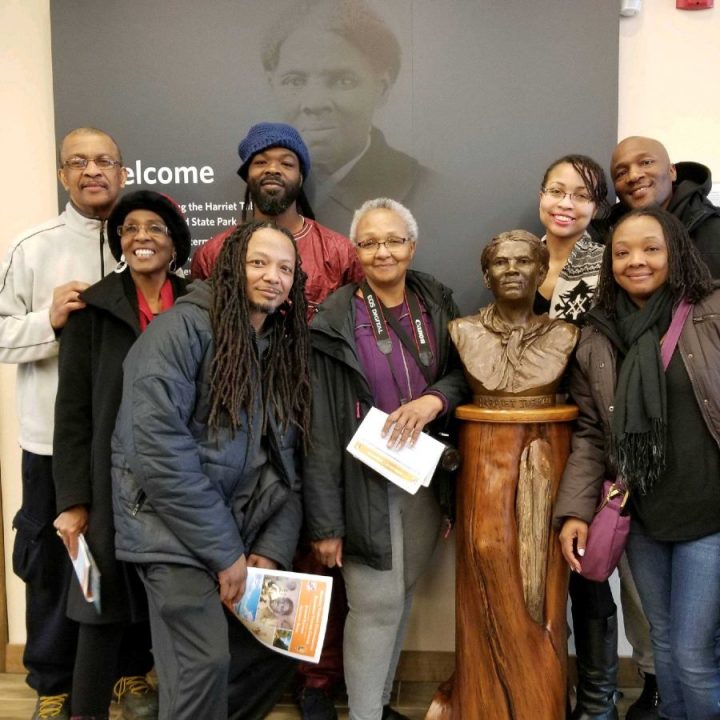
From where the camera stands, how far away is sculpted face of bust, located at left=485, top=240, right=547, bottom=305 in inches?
78.3

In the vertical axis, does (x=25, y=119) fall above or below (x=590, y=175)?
above

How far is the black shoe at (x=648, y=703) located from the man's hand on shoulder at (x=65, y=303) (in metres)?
2.31

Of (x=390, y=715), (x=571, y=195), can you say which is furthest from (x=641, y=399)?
(x=390, y=715)

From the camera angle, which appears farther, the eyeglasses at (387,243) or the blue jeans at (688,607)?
the eyeglasses at (387,243)

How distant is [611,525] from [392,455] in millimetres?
648

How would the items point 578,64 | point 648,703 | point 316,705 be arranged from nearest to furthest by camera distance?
point 648,703 < point 316,705 < point 578,64

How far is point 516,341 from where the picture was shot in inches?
79.9

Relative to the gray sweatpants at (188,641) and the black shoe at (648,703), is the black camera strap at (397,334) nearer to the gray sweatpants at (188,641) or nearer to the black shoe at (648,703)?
the gray sweatpants at (188,641)

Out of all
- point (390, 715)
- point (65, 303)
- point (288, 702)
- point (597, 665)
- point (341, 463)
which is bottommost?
point (288, 702)

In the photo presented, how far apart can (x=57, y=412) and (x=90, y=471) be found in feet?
0.66

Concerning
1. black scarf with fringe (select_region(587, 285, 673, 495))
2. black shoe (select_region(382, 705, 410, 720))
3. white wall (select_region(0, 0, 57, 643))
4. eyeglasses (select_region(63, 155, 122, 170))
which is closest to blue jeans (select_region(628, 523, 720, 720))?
black scarf with fringe (select_region(587, 285, 673, 495))

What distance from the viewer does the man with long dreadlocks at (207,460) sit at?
165cm

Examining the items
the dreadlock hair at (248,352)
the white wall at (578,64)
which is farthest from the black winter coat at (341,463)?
the white wall at (578,64)

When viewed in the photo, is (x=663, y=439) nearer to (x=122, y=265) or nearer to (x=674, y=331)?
(x=674, y=331)
